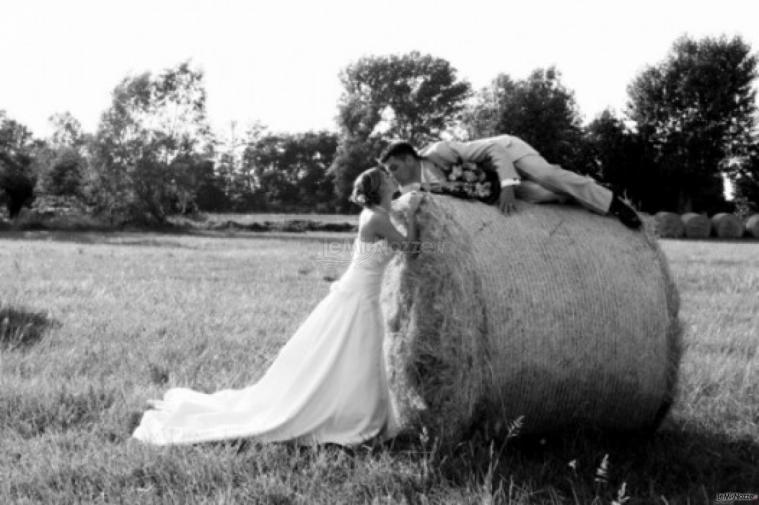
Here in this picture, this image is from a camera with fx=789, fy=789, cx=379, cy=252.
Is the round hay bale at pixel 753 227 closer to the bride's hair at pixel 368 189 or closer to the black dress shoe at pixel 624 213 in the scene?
the black dress shoe at pixel 624 213

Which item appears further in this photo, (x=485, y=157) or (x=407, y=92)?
(x=407, y=92)

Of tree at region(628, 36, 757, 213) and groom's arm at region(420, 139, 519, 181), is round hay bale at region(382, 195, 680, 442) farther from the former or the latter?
tree at region(628, 36, 757, 213)

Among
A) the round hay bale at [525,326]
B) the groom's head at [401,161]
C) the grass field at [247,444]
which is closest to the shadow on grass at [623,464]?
the grass field at [247,444]

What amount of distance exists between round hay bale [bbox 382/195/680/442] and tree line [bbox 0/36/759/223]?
32507mm

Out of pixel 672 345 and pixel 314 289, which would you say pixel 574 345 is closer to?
pixel 672 345

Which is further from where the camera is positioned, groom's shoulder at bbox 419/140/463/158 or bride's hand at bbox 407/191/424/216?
groom's shoulder at bbox 419/140/463/158

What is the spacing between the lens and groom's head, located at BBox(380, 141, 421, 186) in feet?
18.0

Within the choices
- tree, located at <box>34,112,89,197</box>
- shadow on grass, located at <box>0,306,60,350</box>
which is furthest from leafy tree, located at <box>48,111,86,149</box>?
shadow on grass, located at <box>0,306,60,350</box>

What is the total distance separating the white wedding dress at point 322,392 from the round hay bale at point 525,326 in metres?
0.14

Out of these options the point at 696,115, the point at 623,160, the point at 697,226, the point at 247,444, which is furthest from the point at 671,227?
the point at 247,444

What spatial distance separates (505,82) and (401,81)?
36.7ft

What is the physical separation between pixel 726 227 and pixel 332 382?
3374cm

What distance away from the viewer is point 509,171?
5.39m

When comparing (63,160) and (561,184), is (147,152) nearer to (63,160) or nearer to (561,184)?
(63,160)
